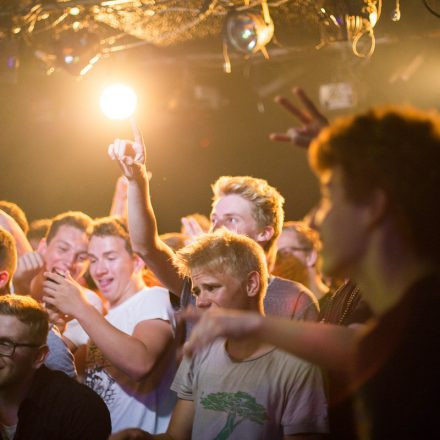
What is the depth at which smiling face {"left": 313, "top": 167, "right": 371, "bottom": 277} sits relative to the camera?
1665 mm

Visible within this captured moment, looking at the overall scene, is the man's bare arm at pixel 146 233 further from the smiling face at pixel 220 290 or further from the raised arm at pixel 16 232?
the raised arm at pixel 16 232

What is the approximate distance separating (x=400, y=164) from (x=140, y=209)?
1.99 meters

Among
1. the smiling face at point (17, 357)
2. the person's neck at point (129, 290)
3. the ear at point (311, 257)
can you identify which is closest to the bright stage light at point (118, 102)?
the ear at point (311, 257)

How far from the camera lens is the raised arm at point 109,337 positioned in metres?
3.30

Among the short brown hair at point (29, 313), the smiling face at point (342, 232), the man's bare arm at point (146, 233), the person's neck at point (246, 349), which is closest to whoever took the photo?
the smiling face at point (342, 232)

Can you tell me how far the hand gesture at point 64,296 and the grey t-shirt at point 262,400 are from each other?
37.0 inches

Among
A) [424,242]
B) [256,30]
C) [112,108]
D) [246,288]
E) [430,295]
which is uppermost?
[256,30]

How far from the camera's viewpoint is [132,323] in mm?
3676

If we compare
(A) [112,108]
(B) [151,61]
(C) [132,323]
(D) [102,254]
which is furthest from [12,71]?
(C) [132,323]

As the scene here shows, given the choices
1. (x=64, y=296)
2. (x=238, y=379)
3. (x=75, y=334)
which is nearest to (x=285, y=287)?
(x=238, y=379)

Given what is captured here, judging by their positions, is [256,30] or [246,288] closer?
[246,288]

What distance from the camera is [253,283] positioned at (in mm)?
2898

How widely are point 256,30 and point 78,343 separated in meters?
2.56

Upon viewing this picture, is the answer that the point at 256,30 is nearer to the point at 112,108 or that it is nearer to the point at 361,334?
the point at 112,108
